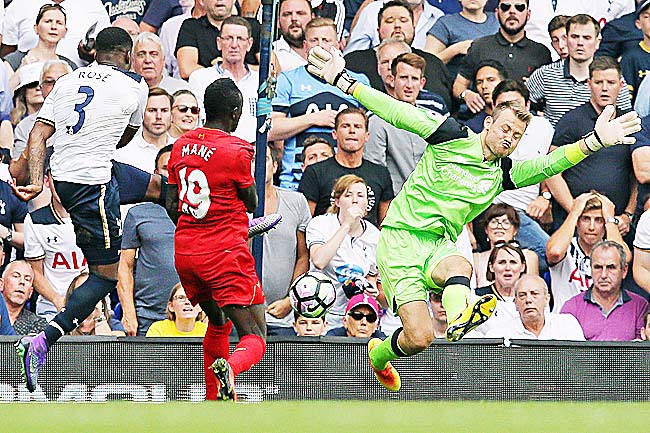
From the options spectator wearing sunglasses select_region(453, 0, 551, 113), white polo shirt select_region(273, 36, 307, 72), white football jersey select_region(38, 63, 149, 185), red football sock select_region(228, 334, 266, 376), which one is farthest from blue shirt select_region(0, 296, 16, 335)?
spectator wearing sunglasses select_region(453, 0, 551, 113)

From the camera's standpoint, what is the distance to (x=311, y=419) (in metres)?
5.62

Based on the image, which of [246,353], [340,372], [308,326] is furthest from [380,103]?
[340,372]

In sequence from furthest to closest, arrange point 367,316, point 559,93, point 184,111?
1. point 559,93
2. point 184,111
3. point 367,316

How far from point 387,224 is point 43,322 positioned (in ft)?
10.8

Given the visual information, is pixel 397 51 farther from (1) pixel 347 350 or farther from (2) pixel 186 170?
(2) pixel 186 170

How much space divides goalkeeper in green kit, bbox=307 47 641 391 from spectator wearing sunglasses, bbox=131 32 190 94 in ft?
9.06

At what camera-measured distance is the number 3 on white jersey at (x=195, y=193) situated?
8.12 metres

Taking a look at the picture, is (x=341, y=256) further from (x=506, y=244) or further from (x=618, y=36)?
(x=618, y=36)

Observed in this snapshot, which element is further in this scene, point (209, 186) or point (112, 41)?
point (112, 41)

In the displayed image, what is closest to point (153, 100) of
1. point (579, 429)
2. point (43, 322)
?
point (43, 322)

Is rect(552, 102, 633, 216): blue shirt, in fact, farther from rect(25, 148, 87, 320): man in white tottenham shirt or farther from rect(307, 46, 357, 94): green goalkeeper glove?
rect(25, 148, 87, 320): man in white tottenham shirt

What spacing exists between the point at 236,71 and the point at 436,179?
3.27 m

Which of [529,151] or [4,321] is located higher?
[529,151]

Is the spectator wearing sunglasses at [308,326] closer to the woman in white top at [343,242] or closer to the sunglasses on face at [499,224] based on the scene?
the woman in white top at [343,242]
